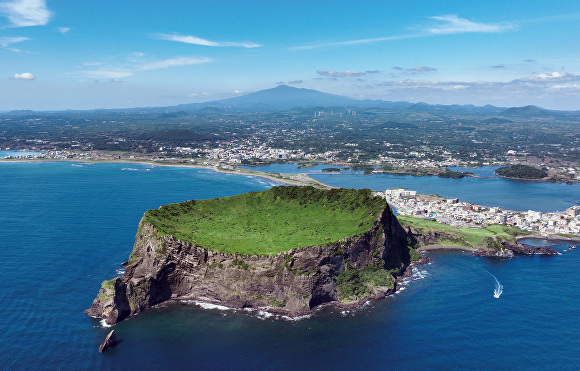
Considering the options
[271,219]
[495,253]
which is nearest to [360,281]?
[271,219]

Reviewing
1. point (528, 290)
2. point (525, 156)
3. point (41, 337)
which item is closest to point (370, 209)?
point (528, 290)

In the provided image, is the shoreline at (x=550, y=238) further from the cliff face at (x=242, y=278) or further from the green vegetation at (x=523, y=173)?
the green vegetation at (x=523, y=173)

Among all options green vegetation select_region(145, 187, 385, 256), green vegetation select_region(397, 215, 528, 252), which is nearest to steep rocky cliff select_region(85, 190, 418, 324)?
green vegetation select_region(145, 187, 385, 256)

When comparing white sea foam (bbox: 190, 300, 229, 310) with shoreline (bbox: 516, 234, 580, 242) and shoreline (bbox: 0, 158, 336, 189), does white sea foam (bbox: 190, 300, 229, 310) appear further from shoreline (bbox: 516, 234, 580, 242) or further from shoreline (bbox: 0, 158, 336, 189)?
shoreline (bbox: 0, 158, 336, 189)

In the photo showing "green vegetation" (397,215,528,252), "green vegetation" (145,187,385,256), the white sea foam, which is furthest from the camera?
"green vegetation" (397,215,528,252)

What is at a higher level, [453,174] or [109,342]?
[453,174]

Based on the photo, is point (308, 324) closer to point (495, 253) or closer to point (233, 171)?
point (495, 253)
